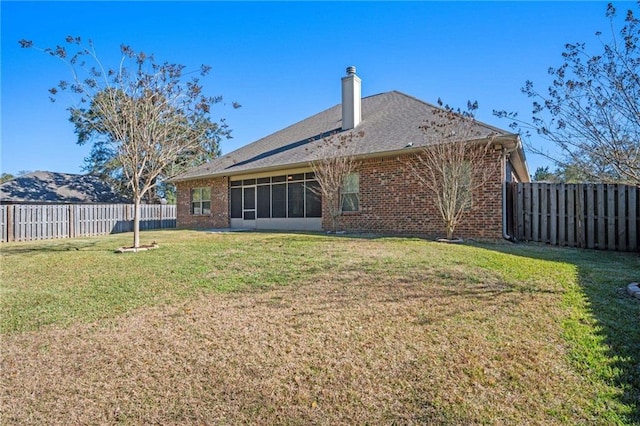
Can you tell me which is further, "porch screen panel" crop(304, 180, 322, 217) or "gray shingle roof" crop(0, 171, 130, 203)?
"gray shingle roof" crop(0, 171, 130, 203)

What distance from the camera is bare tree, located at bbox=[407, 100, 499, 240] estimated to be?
32.0 feet

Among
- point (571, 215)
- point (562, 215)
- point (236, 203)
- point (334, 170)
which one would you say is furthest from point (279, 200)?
point (571, 215)

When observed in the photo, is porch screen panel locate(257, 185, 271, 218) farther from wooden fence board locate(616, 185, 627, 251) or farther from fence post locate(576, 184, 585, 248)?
wooden fence board locate(616, 185, 627, 251)

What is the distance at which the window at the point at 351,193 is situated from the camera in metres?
12.9

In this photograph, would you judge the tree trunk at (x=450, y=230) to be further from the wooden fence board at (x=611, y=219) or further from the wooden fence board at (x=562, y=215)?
the wooden fence board at (x=611, y=219)

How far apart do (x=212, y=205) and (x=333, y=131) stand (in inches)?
279

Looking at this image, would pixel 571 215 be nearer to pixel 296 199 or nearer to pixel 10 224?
pixel 296 199

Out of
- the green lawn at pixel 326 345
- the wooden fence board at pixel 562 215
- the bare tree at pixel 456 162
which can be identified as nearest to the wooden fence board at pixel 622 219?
the wooden fence board at pixel 562 215

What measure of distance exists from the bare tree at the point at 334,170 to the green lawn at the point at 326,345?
6.15 m

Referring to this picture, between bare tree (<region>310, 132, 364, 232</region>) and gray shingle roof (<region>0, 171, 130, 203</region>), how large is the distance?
79.6ft

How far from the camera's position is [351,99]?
49.9 feet

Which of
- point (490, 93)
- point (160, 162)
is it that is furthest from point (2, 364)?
point (490, 93)

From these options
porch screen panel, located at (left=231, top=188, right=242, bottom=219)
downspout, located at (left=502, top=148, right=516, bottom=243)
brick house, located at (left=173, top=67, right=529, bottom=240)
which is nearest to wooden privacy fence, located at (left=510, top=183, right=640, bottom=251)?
downspout, located at (left=502, top=148, right=516, bottom=243)

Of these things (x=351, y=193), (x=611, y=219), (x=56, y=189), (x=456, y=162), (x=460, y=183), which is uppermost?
(x=56, y=189)
